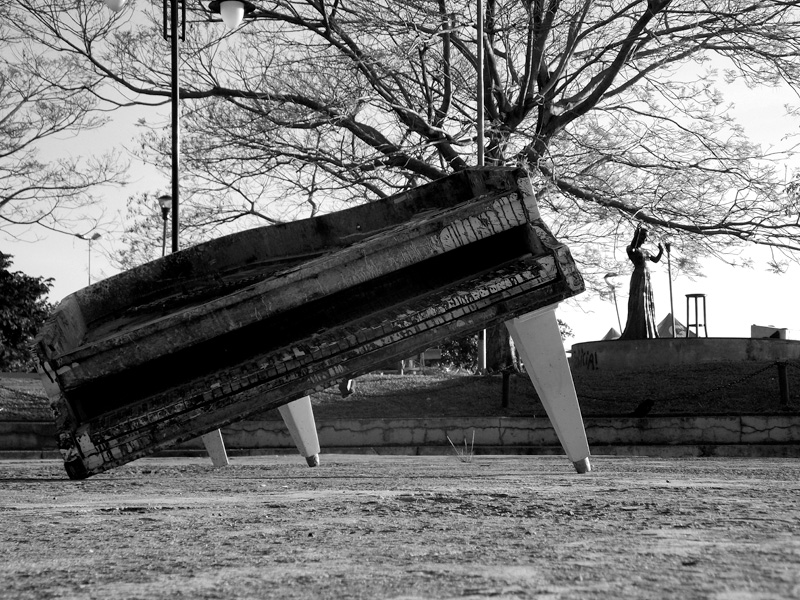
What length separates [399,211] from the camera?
5309mm

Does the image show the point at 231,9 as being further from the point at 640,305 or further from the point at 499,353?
the point at 640,305

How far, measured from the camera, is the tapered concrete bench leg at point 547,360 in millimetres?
4305

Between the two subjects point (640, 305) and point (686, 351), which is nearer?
point (686, 351)

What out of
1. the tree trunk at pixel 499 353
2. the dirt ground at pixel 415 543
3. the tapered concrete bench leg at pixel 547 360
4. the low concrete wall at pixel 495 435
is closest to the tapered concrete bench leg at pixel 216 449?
the dirt ground at pixel 415 543

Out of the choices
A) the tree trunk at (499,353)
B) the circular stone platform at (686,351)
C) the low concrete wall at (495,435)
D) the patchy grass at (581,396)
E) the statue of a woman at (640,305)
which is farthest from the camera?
the statue of a woman at (640,305)

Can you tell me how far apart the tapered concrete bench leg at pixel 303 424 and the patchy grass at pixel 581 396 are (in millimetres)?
8510

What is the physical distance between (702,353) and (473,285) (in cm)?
1709

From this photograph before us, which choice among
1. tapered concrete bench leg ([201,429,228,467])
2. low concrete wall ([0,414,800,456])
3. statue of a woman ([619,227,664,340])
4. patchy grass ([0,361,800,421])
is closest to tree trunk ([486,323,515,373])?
patchy grass ([0,361,800,421])

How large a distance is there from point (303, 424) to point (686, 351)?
14.7 m

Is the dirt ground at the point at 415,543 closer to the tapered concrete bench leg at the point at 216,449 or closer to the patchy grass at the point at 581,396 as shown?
the tapered concrete bench leg at the point at 216,449

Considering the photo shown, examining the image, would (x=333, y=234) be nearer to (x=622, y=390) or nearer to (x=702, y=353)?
(x=622, y=390)

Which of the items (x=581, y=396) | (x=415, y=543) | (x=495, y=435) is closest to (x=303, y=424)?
(x=415, y=543)

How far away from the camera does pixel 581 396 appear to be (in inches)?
647

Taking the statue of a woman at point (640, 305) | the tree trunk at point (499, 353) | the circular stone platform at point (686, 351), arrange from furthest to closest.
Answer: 1. the statue of a woman at point (640, 305)
2. the tree trunk at point (499, 353)
3. the circular stone platform at point (686, 351)
